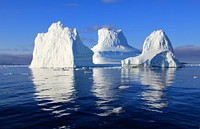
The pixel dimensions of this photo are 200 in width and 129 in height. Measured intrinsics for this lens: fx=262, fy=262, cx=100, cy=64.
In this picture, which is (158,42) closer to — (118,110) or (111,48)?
(111,48)

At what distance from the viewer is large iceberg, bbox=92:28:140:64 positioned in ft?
543

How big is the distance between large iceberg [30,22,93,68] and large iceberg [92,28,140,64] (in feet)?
147

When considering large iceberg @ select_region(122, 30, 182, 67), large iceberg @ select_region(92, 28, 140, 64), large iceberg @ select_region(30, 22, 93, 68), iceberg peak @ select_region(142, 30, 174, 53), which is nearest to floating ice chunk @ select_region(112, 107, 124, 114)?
large iceberg @ select_region(122, 30, 182, 67)

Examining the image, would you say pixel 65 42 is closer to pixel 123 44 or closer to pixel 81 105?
pixel 123 44

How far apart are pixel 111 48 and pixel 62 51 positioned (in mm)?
69947

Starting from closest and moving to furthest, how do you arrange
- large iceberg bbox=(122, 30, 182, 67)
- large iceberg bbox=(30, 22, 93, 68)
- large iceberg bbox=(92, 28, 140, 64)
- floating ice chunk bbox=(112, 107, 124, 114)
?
floating ice chunk bbox=(112, 107, 124, 114) → large iceberg bbox=(122, 30, 182, 67) → large iceberg bbox=(30, 22, 93, 68) → large iceberg bbox=(92, 28, 140, 64)

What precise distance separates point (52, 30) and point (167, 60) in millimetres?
55145

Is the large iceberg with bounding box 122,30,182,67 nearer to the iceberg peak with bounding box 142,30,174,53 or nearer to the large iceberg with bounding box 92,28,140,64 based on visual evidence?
the iceberg peak with bounding box 142,30,174,53

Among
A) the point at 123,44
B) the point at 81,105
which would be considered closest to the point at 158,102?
the point at 81,105

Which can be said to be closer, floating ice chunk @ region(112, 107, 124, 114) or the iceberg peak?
floating ice chunk @ region(112, 107, 124, 114)

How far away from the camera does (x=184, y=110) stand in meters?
17.5

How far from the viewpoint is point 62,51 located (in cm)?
11344

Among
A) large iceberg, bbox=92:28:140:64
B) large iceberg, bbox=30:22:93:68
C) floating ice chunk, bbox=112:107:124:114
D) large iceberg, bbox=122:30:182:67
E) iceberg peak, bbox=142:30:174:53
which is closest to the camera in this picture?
floating ice chunk, bbox=112:107:124:114

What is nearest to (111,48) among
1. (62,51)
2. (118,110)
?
(62,51)
